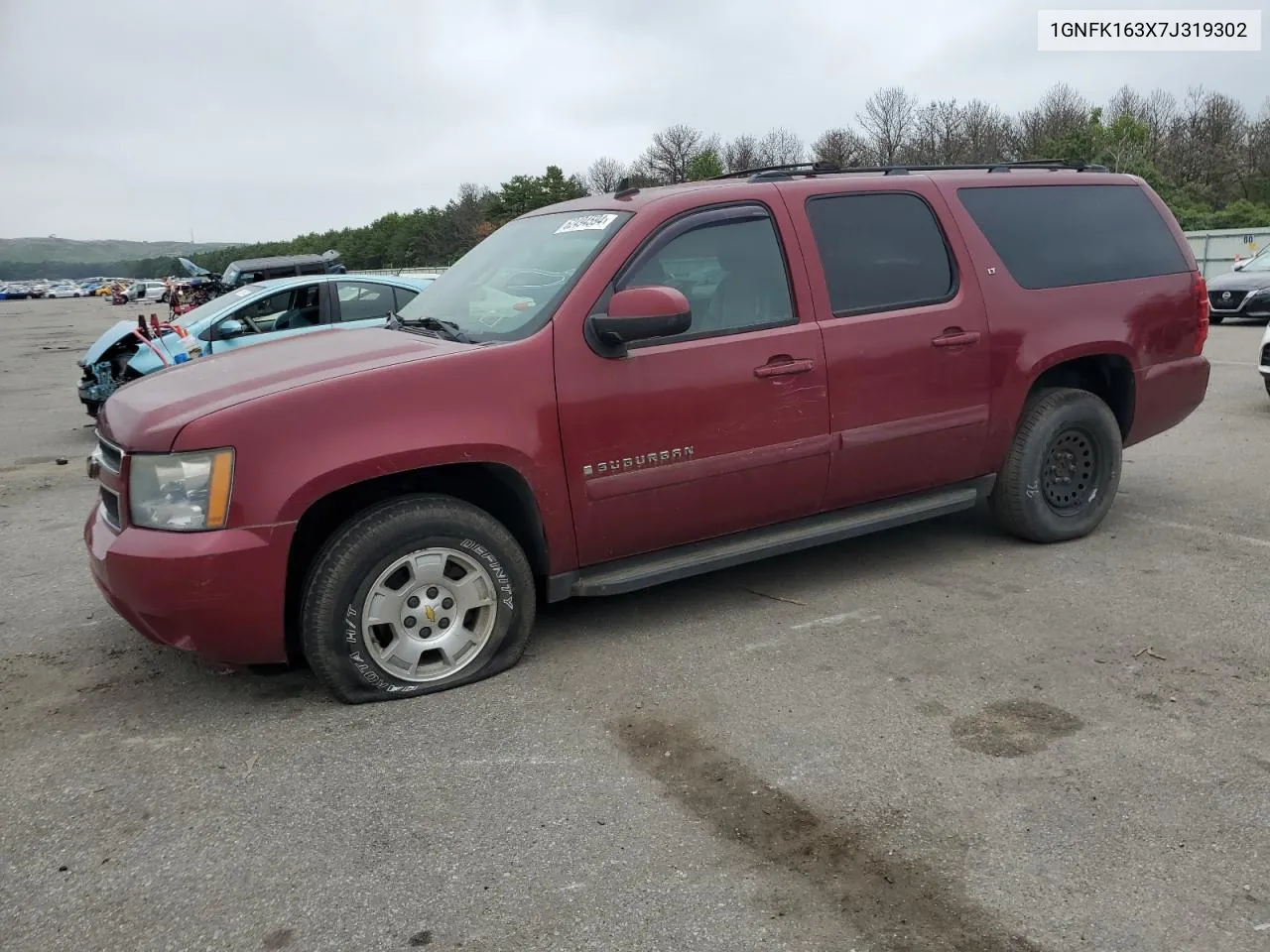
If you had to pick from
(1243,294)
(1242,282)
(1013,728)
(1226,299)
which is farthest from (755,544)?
(1242,282)

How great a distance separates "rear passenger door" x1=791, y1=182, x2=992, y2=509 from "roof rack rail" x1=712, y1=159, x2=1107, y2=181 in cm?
24

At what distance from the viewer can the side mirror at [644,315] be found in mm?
3988

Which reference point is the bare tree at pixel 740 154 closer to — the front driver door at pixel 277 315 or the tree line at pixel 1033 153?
the tree line at pixel 1033 153

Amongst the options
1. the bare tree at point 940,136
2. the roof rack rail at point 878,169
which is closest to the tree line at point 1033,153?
the bare tree at point 940,136

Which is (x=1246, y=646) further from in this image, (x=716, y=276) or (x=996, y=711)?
(x=716, y=276)

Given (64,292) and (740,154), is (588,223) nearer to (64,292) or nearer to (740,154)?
(740,154)

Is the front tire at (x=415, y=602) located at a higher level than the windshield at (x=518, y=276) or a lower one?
lower

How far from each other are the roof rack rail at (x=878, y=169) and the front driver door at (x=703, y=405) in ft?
1.49

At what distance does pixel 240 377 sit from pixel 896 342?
2.82 m

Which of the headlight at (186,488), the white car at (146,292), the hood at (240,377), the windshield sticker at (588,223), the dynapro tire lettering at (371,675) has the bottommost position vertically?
the dynapro tire lettering at (371,675)

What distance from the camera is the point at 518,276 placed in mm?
4605

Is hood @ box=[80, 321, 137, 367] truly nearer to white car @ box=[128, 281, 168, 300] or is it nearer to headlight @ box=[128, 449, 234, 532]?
headlight @ box=[128, 449, 234, 532]

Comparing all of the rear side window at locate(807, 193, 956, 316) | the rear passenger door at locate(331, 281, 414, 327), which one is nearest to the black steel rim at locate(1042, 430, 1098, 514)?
the rear side window at locate(807, 193, 956, 316)

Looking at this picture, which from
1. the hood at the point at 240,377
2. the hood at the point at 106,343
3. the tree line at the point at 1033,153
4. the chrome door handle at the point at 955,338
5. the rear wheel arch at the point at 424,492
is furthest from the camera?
the tree line at the point at 1033,153
